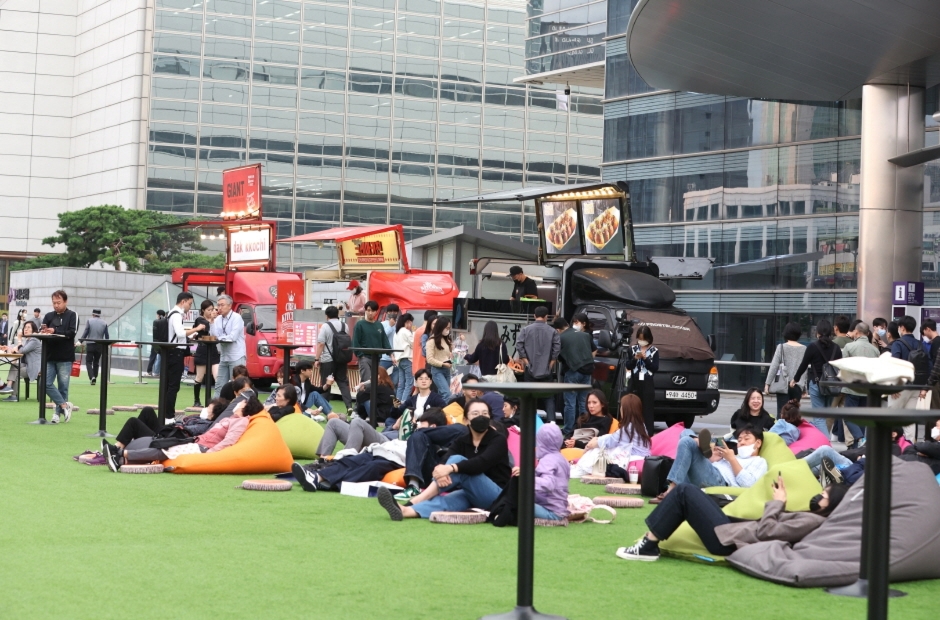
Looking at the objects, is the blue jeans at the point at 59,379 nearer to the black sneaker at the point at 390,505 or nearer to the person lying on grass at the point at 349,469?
the person lying on grass at the point at 349,469

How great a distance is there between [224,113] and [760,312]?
48.4 m

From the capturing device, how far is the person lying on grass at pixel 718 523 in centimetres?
793

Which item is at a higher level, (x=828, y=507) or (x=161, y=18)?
(x=161, y=18)

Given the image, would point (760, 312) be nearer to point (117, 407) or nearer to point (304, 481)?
point (117, 407)

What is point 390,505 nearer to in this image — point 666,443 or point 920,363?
point 666,443

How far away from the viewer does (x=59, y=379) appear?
59.2 feet

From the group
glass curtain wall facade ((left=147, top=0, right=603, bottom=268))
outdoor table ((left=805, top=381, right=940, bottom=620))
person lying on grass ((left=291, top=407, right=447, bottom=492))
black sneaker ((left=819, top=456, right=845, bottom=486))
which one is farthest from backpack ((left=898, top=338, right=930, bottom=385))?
glass curtain wall facade ((left=147, top=0, right=603, bottom=268))

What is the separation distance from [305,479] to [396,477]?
0.85m

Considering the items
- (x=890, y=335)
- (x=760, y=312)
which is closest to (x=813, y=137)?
(x=760, y=312)

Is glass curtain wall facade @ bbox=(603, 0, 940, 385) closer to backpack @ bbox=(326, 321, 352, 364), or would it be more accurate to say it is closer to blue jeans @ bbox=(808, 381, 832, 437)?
blue jeans @ bbox=(808, 381, 832, 437)

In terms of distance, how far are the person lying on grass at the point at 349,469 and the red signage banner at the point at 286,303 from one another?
13280mm

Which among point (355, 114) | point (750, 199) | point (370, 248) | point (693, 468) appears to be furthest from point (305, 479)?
point (355, 114)

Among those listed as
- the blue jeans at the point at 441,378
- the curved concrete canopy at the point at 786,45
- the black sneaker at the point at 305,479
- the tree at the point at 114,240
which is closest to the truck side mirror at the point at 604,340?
the blue jeans at the point at 441,378

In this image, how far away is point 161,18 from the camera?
71.6 meters
